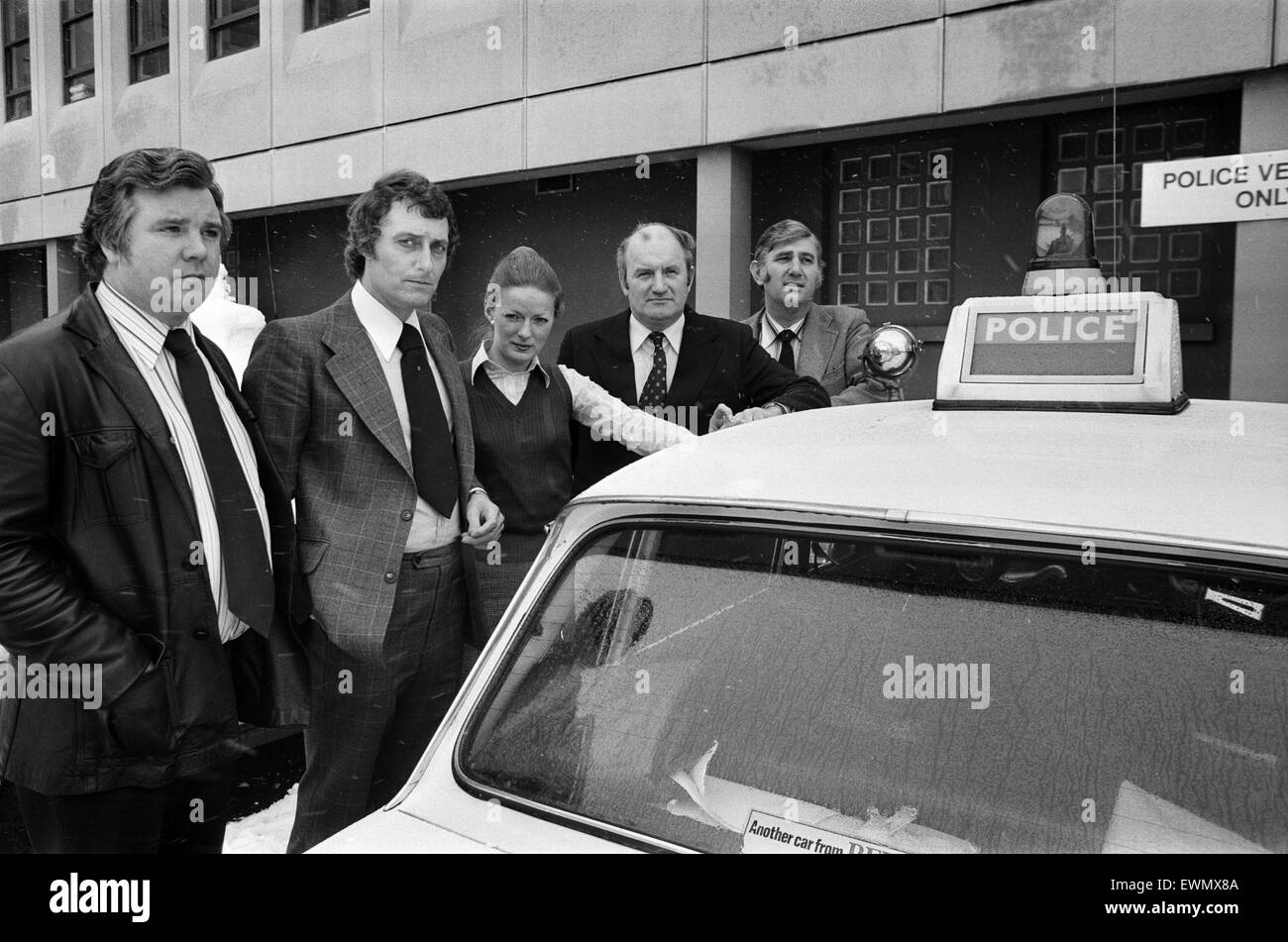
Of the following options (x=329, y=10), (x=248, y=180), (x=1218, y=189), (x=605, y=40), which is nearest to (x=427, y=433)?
(x=1218, y=189)

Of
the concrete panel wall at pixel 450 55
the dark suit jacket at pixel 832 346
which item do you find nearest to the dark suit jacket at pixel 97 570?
the dark suit jacket at pixel 832 346

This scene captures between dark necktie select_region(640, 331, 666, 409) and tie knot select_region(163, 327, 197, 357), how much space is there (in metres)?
1.68

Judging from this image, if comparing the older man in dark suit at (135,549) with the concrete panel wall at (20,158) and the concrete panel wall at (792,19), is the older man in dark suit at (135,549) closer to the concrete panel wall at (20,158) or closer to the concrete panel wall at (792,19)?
the concrete panel wall at (792,19)

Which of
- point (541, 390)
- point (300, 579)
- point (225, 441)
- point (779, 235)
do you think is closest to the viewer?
point (225, 441)

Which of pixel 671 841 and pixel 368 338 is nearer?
pixel 671 841

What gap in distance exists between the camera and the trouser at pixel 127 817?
6.70 feet

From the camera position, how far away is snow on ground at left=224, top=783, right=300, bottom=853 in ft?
10.8

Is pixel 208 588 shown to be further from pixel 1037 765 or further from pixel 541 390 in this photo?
pixel 1037 765

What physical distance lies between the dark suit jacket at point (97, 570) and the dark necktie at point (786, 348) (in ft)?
9.16

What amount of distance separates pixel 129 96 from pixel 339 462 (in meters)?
14.6

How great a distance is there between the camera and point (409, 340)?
9.32 ft
